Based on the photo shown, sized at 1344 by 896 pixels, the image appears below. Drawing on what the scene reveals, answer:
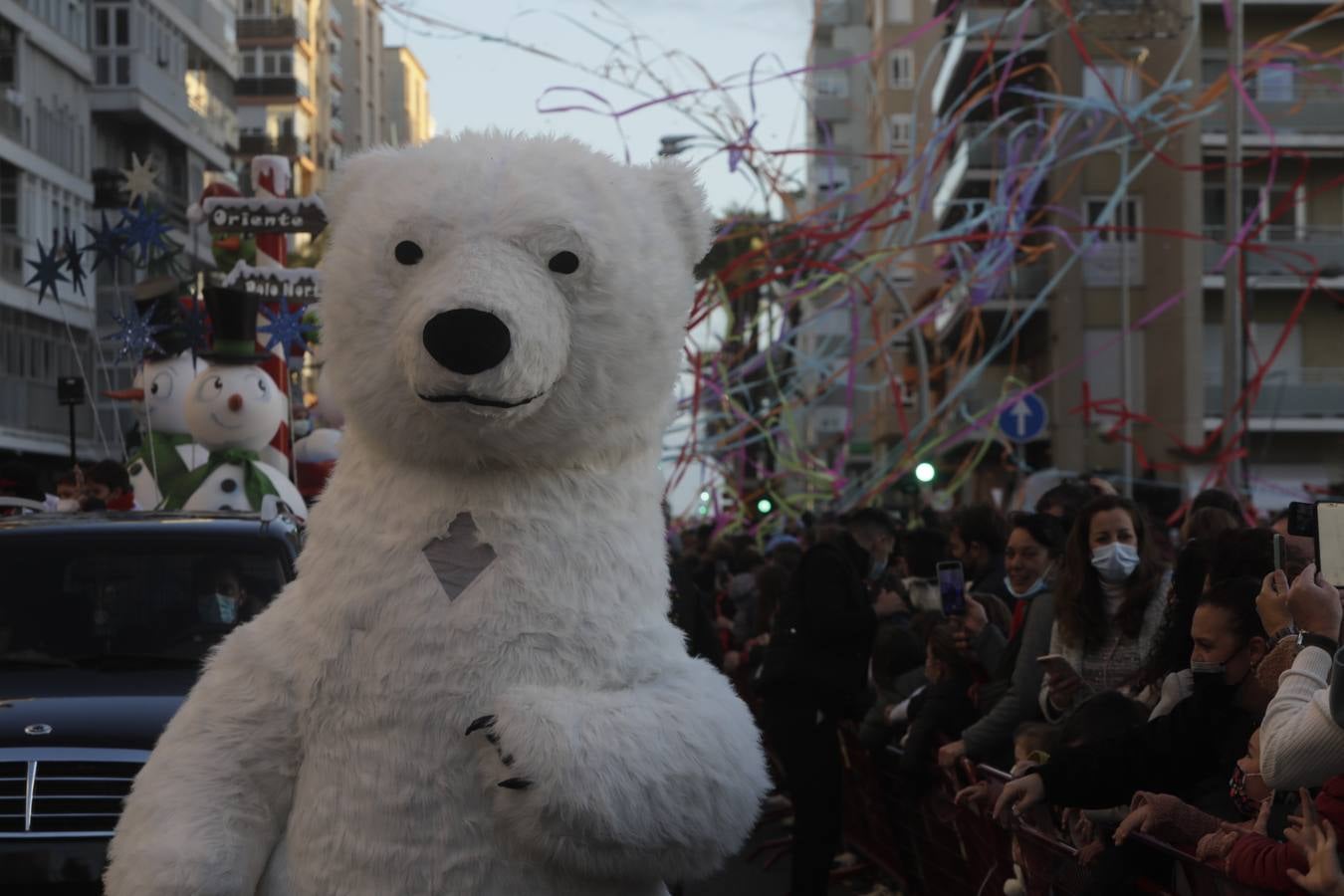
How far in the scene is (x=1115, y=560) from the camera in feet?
22.0

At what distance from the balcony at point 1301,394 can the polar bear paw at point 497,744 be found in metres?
39.6

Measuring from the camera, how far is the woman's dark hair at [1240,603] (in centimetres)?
515

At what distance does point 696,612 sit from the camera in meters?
7.97

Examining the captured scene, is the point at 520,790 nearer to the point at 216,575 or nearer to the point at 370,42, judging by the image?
the point at 216,575

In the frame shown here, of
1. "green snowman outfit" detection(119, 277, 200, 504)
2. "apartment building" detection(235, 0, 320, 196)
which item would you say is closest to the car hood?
"green snowman outfit" detection(119, 277, 200, 504)

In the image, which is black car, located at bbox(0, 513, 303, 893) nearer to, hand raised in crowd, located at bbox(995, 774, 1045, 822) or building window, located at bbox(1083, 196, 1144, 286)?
hand raised in crowd, located at bbox(995, 774, 1045, 822)

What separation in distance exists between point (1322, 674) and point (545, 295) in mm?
1785

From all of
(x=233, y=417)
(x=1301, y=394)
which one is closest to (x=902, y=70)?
(x=1301, y=394)

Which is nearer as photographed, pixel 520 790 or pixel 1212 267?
pixel 520 790

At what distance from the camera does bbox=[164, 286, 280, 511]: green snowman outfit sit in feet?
38.1

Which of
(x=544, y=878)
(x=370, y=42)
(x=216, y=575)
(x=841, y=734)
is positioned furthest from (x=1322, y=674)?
(x=370, y=42)

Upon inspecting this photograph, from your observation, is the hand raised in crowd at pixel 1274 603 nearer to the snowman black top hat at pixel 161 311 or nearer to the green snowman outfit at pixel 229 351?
the green snowman outfit at pixel 229 351

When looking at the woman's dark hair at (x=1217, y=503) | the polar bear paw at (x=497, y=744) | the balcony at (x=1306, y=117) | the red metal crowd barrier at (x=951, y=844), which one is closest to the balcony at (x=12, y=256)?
the balcony at (x=1306, y=117)

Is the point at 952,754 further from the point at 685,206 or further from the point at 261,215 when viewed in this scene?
the point at 261,215
